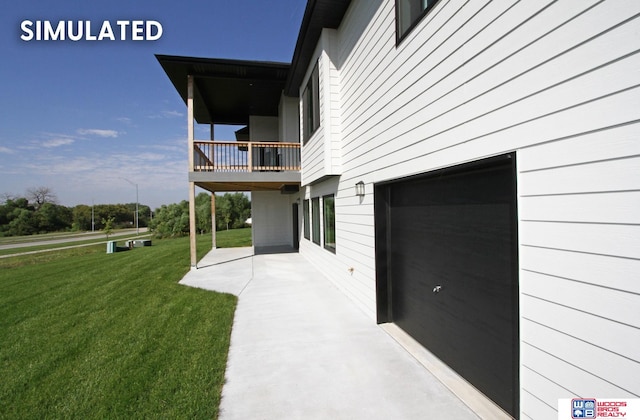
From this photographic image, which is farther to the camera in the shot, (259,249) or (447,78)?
(259,249)

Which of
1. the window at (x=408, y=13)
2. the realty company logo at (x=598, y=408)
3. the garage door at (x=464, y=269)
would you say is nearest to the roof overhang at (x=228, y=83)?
the window at (x=408, y=13)

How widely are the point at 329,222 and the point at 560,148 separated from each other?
5685mm

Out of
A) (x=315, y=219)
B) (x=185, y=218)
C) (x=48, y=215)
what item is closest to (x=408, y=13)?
(x=315, y=219)

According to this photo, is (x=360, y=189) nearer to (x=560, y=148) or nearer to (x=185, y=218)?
(x=560, y=148)

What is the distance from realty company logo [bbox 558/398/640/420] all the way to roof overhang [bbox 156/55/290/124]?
9863mm

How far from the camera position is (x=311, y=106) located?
7.70 meters

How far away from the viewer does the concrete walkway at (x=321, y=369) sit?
2553 millimetres

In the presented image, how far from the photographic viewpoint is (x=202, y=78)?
965 centimetres

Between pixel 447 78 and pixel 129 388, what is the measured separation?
425 centimetres

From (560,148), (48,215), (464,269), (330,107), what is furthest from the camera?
(48,215)

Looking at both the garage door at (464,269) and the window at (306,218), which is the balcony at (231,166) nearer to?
the window at (306,218)

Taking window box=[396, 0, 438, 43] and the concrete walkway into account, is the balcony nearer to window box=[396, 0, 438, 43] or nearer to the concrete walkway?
the concrete walkway

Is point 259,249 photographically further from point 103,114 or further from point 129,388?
point 103,114

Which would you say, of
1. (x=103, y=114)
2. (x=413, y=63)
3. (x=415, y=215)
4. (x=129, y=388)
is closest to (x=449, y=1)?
(x=413, y=63)
